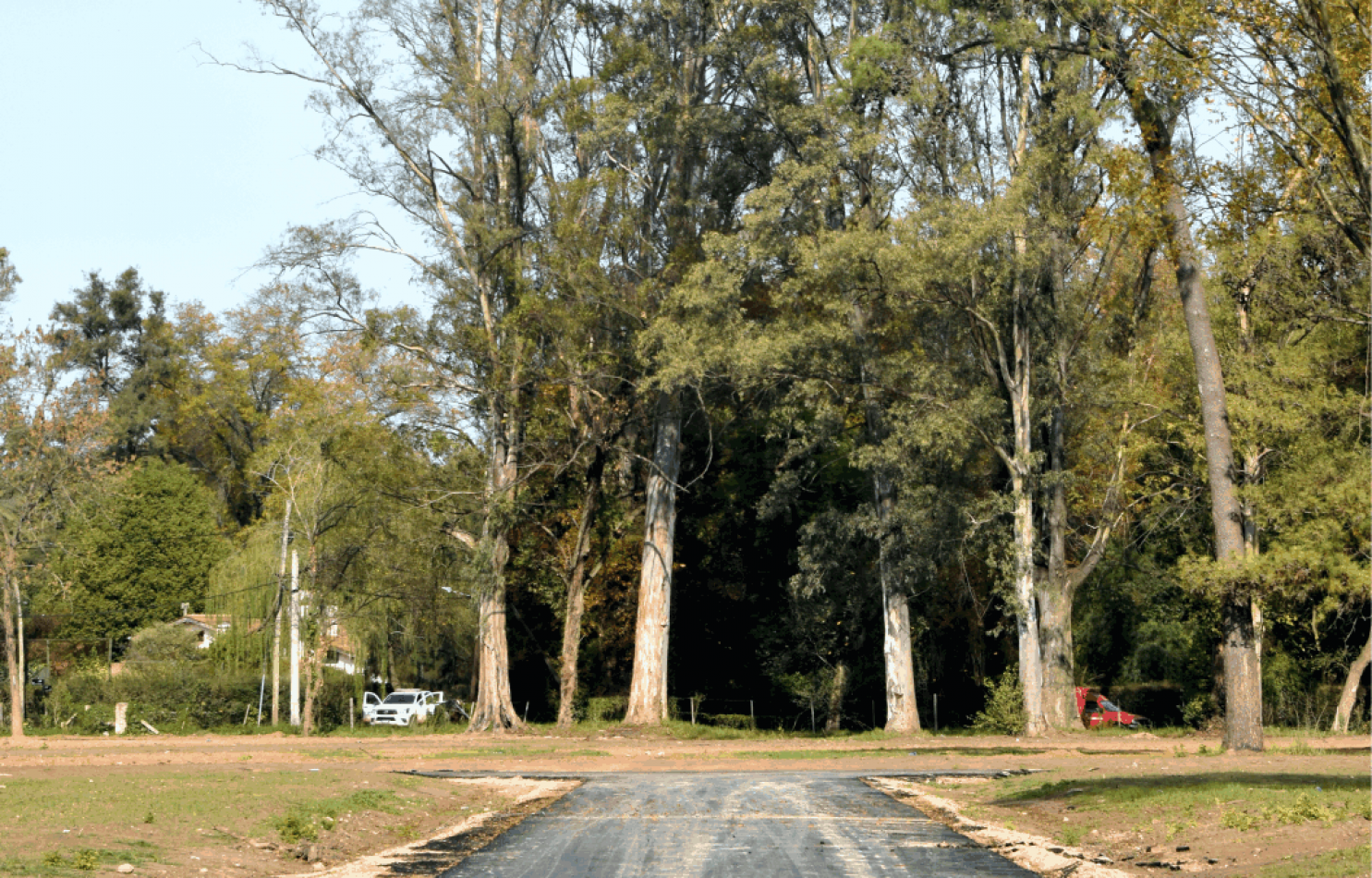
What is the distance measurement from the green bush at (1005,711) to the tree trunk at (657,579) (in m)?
9.03

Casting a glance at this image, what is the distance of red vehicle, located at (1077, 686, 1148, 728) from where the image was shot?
40.3 metres

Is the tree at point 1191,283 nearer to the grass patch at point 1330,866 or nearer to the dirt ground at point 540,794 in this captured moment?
the dirt ground at point 540,794

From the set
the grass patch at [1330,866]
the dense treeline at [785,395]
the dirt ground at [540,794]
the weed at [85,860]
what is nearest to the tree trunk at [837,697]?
the dense treeline at [785,395]

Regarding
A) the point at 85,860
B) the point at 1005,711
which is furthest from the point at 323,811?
the point at 1005,711

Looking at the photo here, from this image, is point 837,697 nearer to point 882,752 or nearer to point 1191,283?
point 882,752

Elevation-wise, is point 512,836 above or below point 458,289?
below

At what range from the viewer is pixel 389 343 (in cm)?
3725

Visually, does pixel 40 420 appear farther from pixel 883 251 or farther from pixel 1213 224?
pixel 1213 224

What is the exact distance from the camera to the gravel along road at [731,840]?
9922 mm

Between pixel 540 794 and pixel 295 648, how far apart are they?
28449mm

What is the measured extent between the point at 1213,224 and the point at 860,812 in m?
7.55

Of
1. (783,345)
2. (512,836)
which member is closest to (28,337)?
(783,345)

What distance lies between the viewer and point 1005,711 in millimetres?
35000

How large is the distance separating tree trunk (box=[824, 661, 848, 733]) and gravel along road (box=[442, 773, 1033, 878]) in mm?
24133
